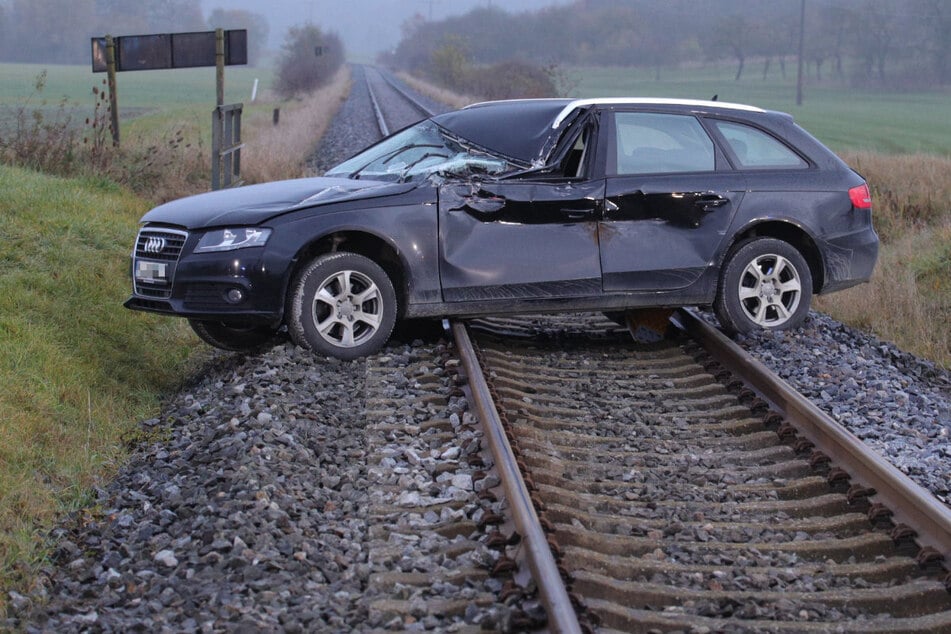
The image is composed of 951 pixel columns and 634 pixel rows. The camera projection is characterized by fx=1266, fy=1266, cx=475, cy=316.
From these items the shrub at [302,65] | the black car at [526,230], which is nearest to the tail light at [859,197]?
the black car at [526,230]

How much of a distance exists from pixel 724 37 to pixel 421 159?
100859mm

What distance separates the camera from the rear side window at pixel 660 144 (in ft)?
27.2

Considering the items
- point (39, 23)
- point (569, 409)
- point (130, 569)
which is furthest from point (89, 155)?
point (39, 23)

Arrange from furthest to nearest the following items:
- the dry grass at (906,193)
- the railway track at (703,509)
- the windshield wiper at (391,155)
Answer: the dry grass at (906,193)
the windshield wiper at (391,155)
the railway track at (703,509)

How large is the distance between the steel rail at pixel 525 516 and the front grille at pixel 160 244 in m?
1.91

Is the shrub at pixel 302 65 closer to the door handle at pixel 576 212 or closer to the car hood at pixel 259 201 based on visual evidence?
the car hood at pixel 259 201

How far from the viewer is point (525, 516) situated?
4789mm

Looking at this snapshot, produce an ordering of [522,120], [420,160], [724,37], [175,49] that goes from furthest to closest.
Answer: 1. [724,37]
2. [175,49]
3. [522,120]
4. [420,160]

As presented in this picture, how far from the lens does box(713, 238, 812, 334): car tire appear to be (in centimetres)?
849

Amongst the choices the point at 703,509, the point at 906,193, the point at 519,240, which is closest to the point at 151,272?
the point at 519,240

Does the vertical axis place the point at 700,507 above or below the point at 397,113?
below

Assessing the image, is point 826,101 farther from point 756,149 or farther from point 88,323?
point 88,323

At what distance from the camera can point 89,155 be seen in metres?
14.9

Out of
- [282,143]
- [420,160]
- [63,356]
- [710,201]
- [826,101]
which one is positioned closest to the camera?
[63,356]
